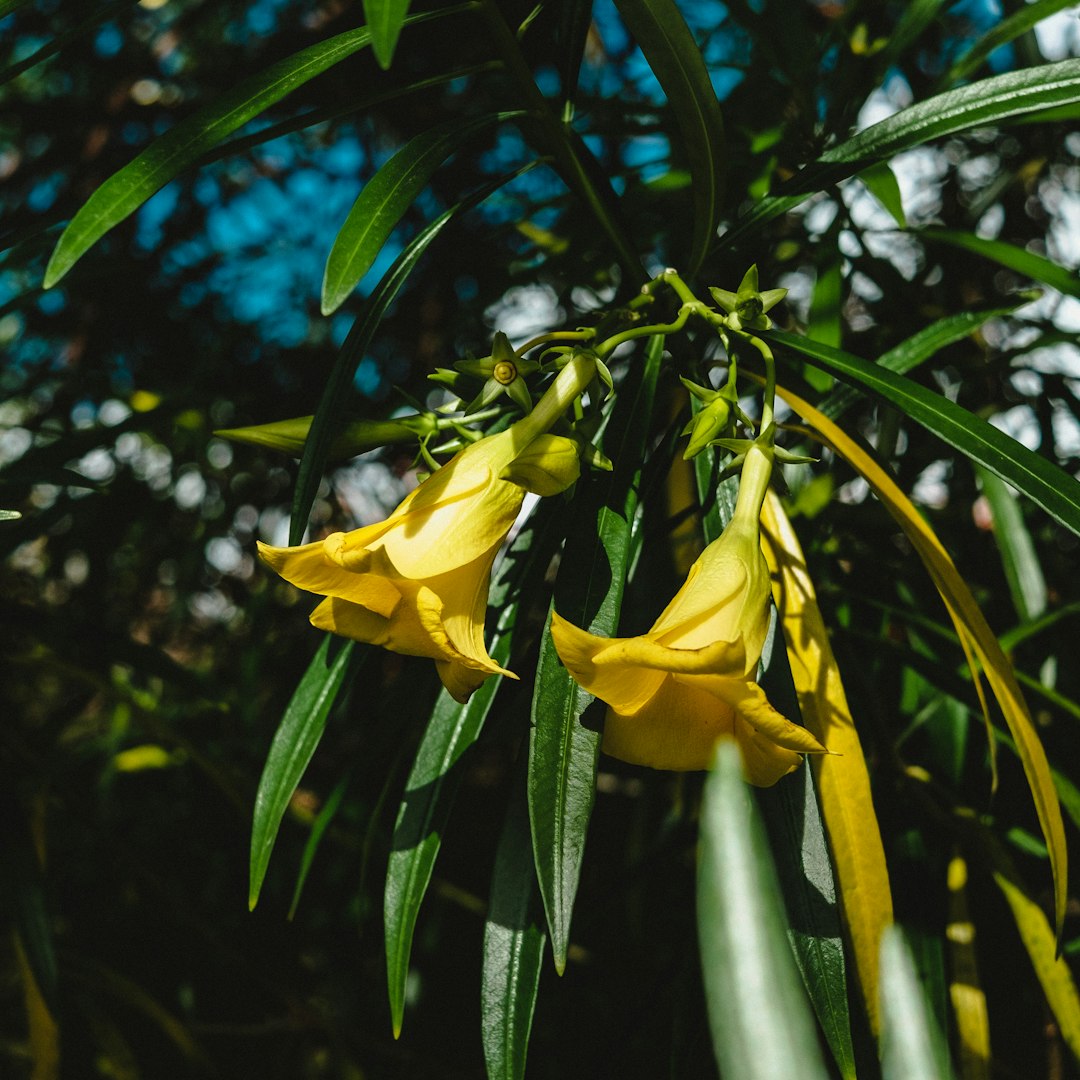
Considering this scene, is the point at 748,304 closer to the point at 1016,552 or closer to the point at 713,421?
the point at 713,421

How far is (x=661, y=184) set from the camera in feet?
2.96

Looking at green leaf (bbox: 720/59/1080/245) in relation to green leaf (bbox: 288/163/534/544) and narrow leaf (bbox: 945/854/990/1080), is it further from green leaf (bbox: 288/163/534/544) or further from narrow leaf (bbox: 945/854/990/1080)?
narrow leaf (bbox: 945/854/990/1080)

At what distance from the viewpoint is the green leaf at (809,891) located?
458 mm

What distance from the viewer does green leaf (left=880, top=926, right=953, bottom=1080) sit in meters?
0.16

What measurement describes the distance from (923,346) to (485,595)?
0.47 meters

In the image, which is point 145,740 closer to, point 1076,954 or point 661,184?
point 661,184

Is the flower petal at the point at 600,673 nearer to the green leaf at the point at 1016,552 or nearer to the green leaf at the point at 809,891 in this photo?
the green leaf at the point at 809,891

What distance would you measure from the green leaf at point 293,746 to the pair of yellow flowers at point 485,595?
17 cm

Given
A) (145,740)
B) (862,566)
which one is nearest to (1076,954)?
(862,566)

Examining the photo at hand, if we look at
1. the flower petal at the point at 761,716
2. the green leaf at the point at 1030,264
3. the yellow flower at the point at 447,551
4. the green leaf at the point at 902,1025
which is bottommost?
the green leaf at the point at 902,1025

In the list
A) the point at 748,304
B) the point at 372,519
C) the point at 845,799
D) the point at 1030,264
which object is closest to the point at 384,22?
the point at 748,304

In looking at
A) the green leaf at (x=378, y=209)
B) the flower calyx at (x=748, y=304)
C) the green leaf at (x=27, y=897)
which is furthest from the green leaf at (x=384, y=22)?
the green leaf at (x=27, y=897)

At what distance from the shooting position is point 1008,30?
2.44 feet

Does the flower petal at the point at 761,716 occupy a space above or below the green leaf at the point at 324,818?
below
